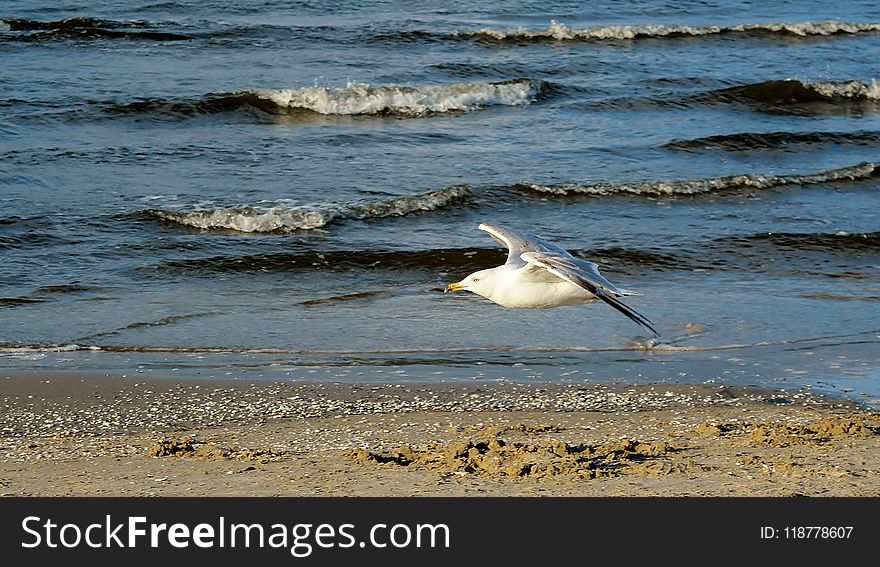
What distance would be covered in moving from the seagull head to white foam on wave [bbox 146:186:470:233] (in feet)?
14.0

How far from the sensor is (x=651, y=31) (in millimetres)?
24234

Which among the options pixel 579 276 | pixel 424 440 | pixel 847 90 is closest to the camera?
pixel 424 440

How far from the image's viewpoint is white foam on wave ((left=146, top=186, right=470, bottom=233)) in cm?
1275

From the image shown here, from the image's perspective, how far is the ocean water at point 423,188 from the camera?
9.09 meters

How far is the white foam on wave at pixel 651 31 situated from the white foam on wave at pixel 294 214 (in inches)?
415

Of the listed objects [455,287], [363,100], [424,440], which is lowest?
[424,440]

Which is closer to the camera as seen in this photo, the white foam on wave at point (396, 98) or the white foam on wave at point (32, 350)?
the white foam on wave at point (32, 350)

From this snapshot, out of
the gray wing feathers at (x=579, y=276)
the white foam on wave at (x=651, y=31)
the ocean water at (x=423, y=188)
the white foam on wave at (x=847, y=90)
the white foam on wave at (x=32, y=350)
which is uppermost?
the white foam on wave at (x=651, y=31)

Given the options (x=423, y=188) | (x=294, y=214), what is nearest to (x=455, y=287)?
(x=294, y=214)

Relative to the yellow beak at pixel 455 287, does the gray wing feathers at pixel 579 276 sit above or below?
above

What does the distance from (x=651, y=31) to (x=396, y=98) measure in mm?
7424

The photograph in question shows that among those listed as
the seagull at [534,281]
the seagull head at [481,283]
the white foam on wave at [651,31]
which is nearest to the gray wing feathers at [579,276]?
the seagull at [534,281]

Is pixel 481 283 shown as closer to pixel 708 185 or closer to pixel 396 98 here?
pixel 708 185

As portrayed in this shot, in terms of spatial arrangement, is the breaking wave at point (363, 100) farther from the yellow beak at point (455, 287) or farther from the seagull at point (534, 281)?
the seagull at point (534, 281)
